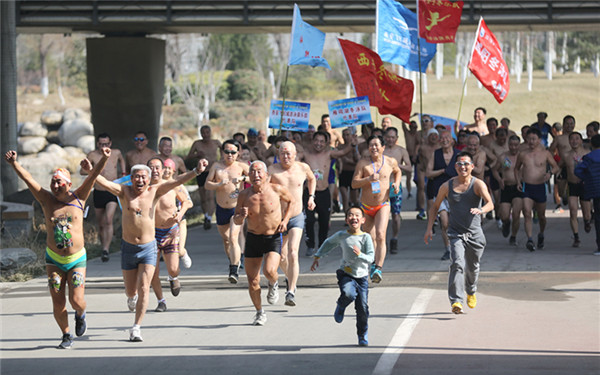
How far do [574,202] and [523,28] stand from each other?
12.6 meters

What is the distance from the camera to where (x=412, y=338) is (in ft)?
29.1

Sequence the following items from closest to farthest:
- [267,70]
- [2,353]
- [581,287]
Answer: [2,353] < [581,287] < [267,70]

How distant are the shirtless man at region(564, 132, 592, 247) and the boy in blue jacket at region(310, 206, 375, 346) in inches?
289

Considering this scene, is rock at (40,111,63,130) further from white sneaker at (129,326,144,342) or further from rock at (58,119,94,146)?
white sneaker at (129,326,144,342)

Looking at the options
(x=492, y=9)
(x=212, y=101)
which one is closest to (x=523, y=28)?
(x=492, y=9)

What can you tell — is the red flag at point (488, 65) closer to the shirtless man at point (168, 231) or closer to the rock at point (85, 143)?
the shirtless man at point (168, 231)

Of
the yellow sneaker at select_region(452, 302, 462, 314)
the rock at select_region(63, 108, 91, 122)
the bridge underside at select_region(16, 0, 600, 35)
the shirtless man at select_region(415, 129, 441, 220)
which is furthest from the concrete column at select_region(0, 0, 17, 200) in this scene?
the rock at select_region(63, 108, 91, 122)

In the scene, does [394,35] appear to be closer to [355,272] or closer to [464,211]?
[464,211]

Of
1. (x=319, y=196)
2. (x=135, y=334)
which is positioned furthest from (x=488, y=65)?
(x=135, y=334)

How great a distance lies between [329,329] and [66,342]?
2497mm

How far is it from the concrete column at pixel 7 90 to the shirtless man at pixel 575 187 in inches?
609

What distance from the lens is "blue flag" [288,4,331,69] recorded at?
1614cm

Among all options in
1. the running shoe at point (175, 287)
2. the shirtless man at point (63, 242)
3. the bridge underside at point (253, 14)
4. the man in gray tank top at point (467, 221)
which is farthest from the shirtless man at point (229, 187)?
the bridge underside at point (253, 14)

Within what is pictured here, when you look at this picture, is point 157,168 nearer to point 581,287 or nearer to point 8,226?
point 581,287
